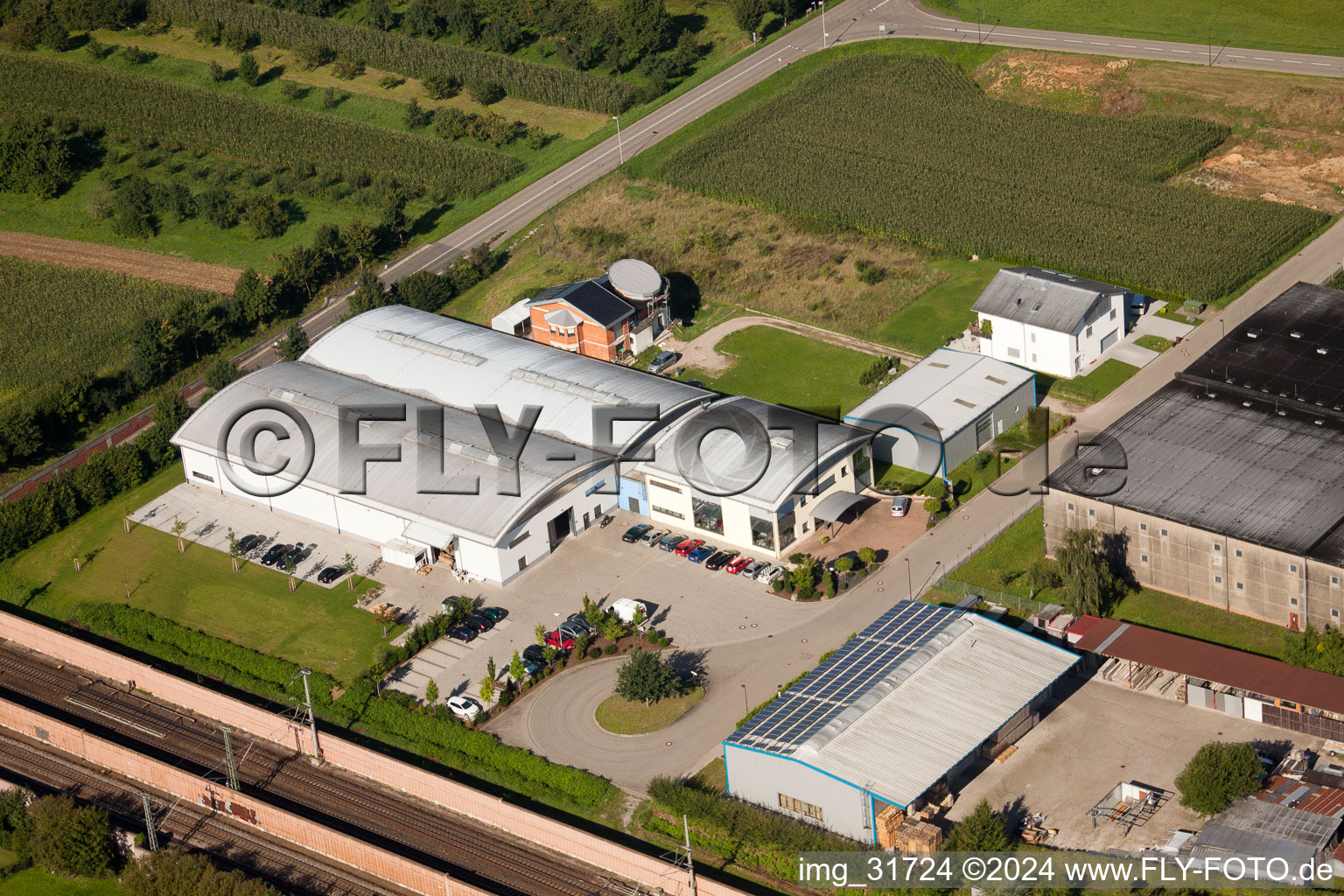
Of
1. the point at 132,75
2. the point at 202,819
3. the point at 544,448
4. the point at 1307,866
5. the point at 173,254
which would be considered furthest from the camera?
the point at 132,75

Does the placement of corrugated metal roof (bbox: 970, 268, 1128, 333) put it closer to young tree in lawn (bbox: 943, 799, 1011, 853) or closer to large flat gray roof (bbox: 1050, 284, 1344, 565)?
large flat gray roof (bbox: 1050, 284, 1344, 565)

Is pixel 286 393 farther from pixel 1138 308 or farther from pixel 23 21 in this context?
pixel 23 21

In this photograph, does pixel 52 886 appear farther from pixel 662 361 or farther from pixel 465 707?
pixel 662 361

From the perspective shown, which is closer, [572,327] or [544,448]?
[544,448]

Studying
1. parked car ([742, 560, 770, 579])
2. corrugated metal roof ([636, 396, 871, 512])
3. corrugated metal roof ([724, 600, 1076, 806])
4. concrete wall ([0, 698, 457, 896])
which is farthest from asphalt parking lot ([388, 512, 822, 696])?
concrete wall ([0, 698, 457, 896])

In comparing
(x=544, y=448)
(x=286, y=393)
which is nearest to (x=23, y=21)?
(x=286, y=393)

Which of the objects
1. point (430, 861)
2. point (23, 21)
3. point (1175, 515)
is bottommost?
point (430, 861)

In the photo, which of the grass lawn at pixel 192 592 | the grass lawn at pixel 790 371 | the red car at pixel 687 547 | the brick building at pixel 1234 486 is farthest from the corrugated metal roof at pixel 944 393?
the grass lawn at pixel 192 592
